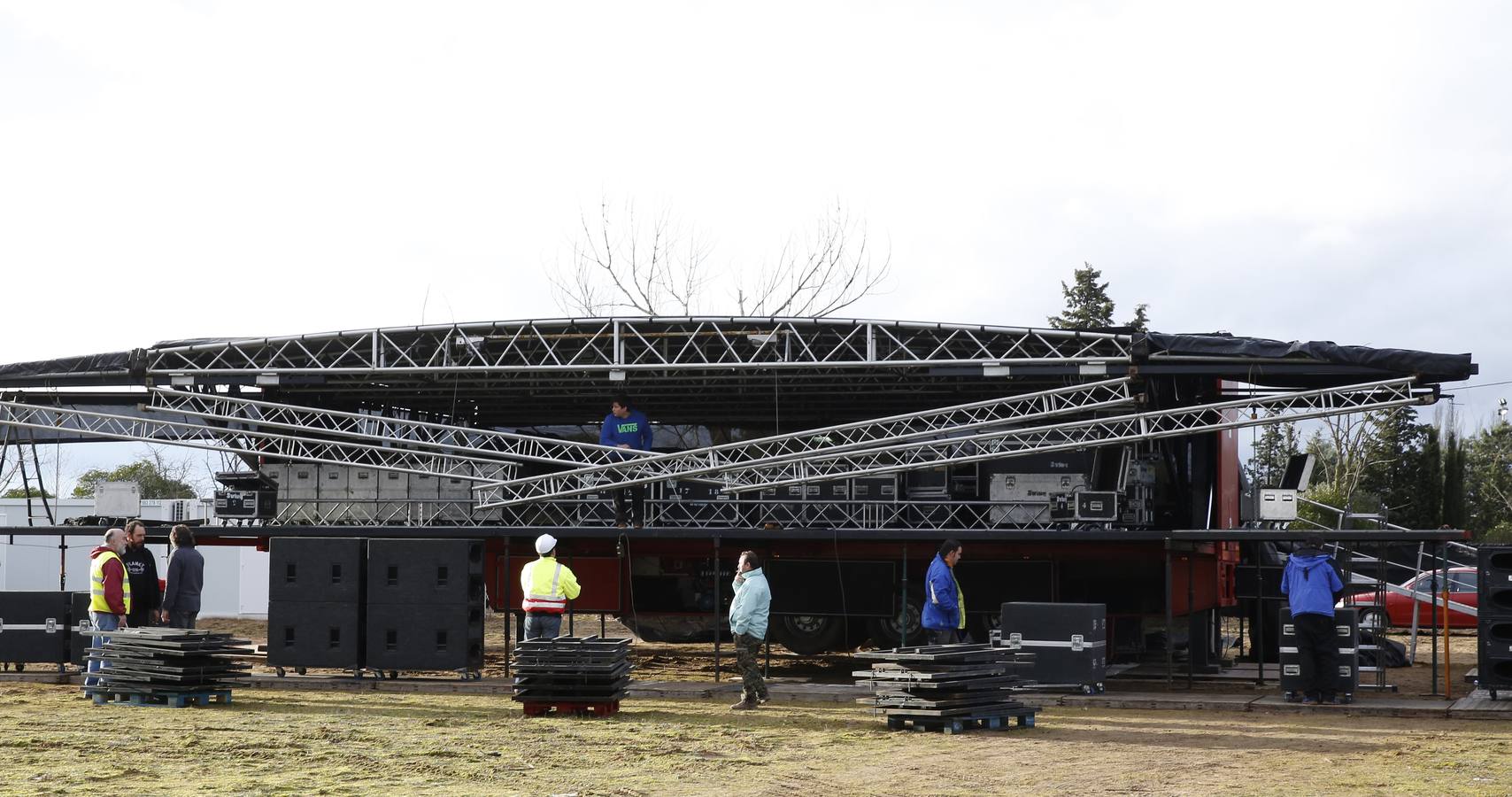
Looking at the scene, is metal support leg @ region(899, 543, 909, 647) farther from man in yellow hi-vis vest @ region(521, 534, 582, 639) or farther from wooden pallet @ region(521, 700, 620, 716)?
wooden pallet @ region(521, 700, 620, 716)

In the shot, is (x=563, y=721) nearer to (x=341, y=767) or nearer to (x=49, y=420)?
(x=341, y=767)

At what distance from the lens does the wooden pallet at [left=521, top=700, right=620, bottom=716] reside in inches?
562

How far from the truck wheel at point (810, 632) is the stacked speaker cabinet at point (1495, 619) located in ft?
26.0

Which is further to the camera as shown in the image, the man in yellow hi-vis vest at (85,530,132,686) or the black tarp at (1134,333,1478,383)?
the black tarp at (1134,333,1478,383)

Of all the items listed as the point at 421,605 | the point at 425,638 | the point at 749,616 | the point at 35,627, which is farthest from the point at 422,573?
the point at 35,627

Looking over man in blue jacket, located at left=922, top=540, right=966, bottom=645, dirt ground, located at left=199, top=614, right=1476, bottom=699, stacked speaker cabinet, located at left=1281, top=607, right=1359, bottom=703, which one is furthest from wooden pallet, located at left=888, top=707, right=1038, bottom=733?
dirt ground, located at left=199, top=614, right=1476, bottom=699

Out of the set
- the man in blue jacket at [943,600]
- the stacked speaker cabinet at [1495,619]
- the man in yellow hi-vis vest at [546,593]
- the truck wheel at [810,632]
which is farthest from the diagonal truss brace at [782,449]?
the stacked speaker cabinet at [1495,619]

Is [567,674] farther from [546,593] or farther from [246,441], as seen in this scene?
[246,441]

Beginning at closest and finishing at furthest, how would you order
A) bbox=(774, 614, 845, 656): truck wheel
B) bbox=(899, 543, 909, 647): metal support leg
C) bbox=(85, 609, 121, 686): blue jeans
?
1. bbox=(85, 609, 121, 686): blue jeans
2. bbox=(899, 543, 909, 647): metal support leg
3. bbox=(774, 614, 845, 656): truck wheel

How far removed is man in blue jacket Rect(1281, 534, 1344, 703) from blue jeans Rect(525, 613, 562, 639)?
7.31 meters

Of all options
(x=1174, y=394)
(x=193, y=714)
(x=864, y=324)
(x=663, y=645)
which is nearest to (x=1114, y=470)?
(x=1174, y=394)

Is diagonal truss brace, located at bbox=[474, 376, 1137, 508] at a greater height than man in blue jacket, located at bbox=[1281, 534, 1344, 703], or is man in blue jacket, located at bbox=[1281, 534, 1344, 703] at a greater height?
diagonal truss brace, located at bbox=[474, 376, 1137, 508]

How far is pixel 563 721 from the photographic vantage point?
1374 centimetres

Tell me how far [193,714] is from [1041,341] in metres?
10.7
